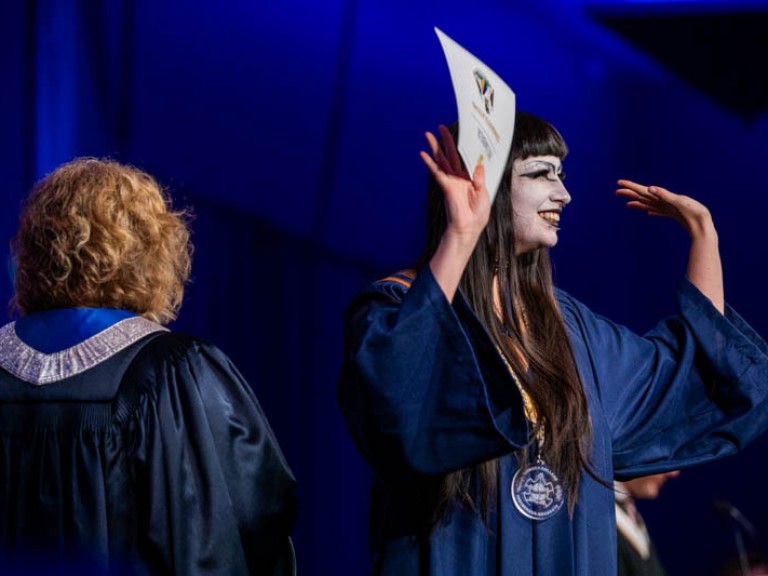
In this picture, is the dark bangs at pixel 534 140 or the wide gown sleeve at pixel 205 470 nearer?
the wide gown sleeve at pixel 205 470

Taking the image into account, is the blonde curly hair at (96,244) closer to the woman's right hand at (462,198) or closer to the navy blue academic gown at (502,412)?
the navy blue academic gown at (502,412)

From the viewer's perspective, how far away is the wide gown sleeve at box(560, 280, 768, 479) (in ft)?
7.96

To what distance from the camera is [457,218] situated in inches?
79.0

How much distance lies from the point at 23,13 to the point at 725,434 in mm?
2085

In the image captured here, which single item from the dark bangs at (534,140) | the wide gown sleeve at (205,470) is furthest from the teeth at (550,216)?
the wide gown sleeve at (205,470)

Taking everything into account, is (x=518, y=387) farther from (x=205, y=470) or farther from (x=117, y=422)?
(x=117, y=422)

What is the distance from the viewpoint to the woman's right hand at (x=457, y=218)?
201 centimetres

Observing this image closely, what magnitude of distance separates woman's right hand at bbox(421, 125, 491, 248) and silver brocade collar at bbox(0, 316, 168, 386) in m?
0.65

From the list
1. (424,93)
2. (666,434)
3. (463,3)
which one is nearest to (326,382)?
(424,93)

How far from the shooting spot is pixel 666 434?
246 cm

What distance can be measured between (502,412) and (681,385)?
570 millimetres

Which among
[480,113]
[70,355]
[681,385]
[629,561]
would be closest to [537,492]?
[681,385]

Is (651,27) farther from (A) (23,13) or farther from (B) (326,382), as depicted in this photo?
(A) (23,13)

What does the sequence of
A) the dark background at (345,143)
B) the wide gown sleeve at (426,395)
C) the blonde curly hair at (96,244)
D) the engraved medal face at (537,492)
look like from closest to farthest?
the wide gown sleeve at (426,395) < the engraved medal face at (537,492) < the blonde curly hair at (96,244) < the dark background at (345,143)
